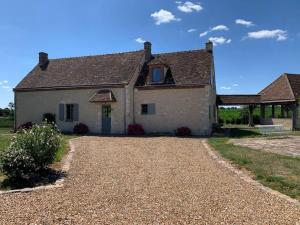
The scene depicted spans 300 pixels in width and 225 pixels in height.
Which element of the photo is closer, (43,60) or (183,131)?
(183,131)

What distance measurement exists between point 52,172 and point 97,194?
2.72m

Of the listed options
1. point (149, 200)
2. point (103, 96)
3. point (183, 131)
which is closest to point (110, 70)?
point (103, 96)

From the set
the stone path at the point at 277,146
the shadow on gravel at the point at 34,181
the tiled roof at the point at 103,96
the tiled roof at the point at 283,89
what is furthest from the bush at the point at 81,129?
the tiled roof at the point at 283,89

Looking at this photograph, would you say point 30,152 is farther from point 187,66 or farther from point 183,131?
point 187,66

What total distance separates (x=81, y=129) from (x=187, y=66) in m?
8.29

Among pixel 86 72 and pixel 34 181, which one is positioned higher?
pixel 86 72

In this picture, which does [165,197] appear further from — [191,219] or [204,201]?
[191,219]

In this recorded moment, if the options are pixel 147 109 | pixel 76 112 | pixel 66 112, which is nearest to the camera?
pixel 147 109

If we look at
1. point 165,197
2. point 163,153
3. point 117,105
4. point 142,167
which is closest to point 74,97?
point 117,105

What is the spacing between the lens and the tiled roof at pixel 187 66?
68.9 ft

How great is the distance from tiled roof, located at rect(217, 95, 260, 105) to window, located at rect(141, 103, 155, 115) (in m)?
7.15

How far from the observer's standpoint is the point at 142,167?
30.8 ft

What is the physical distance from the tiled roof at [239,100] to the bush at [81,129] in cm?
1072

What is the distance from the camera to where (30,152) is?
8273 millimetres
